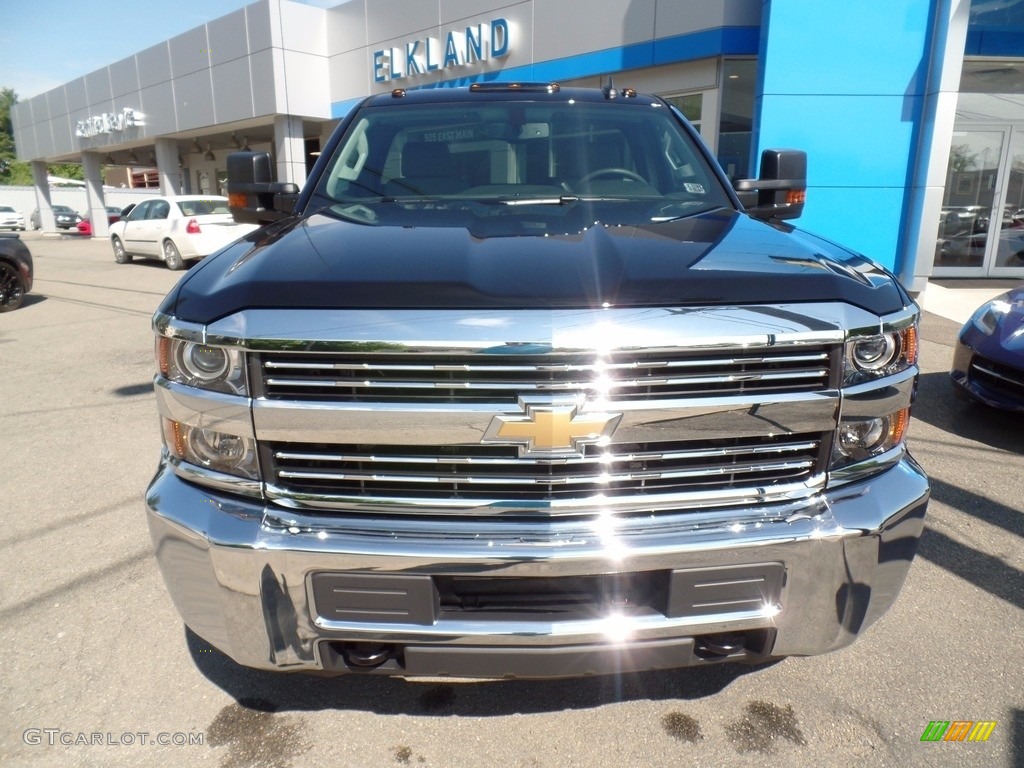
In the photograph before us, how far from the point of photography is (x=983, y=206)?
39.1ft

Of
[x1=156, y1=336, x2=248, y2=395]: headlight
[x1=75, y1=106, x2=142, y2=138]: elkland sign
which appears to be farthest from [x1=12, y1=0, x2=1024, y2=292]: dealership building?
[x1=75, y1=106, x2=142, y2=138]: elkland sign

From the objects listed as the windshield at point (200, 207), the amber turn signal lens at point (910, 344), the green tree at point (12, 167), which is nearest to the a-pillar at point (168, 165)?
the windshield at point (200, 207)

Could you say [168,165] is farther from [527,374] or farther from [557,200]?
[527,374]

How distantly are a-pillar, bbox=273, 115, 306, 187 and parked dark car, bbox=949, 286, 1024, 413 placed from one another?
17.7 meters

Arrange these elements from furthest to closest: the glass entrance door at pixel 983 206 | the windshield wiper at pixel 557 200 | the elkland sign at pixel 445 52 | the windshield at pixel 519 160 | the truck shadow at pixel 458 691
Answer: the elkland sign at pixel 445 52 → the glass entrance door at pixel 983 206 → the windshield at pixel 519 160 → the windshield wiper at pixel 557 200 → the truck shadow at pixel 458 691

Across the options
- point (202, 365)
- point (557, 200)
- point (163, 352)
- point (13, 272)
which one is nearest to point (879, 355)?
point (557, 200)

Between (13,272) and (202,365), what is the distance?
11.0 metres

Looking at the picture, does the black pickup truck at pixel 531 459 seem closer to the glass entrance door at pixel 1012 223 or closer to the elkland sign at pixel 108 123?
the glass entrance door at pixel 1012 223

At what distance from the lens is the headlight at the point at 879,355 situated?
1776 millimetres

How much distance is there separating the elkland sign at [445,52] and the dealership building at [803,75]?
0.03m

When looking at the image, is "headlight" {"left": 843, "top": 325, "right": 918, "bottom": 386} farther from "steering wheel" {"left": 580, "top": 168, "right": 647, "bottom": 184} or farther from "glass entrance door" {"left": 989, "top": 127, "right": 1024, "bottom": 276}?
"glass entrance door" {"left": 989, "top": 127, "right": 1024, "bottom": 276}

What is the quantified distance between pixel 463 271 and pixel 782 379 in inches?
32.7

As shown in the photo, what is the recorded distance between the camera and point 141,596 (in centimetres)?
285

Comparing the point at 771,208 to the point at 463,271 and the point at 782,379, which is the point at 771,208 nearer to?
the point at 782,379
